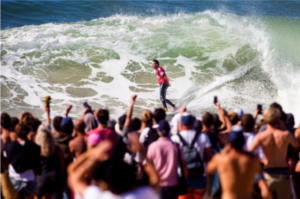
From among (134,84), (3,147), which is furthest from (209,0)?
(3,147)

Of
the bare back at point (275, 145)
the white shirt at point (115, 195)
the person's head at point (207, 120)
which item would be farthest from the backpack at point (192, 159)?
Answer: the white shirt at point (115, 195)

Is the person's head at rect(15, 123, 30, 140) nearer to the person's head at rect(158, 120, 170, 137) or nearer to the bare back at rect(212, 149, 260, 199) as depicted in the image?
the person's head at rect(158, 120, 170, 137)

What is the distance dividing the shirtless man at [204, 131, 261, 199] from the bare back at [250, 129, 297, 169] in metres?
0.67

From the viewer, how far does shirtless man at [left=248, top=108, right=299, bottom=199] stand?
3.93 meters

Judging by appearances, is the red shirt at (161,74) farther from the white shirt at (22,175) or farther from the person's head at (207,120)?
the white shirt at (22,175)

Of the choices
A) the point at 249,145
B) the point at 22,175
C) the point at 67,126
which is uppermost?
the point at 67,126

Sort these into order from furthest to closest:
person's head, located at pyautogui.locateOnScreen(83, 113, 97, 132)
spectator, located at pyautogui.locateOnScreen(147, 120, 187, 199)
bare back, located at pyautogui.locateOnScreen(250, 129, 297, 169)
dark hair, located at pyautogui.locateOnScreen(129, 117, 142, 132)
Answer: person's head, located at pyautogui.locateOnScreen(83, 113, 97, 132)
dark hair, located at pyautogui.locateOnScreen(129, 117, 142, 132)
bare back, located at pyautogui.locateOnScreen(250, 129, 297, 169)
spectator, located at pyautogui.locateOnScreen(147, 120, 187, 199)

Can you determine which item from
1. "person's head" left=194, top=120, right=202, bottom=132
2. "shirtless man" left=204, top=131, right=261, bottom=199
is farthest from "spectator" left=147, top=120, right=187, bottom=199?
"shirtless man" left=204, top=131, right=261, bottom=199

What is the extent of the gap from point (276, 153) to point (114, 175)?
2.25m

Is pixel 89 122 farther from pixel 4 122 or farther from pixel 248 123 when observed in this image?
pixel 248 123

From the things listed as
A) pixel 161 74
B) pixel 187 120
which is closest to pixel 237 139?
pixel 187 120

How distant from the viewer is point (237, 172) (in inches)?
128

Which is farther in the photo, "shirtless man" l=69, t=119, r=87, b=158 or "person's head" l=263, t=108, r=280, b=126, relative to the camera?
"shirtless man" l=69, t=119, r=87, b=158

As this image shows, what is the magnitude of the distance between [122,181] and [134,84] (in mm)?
9654
